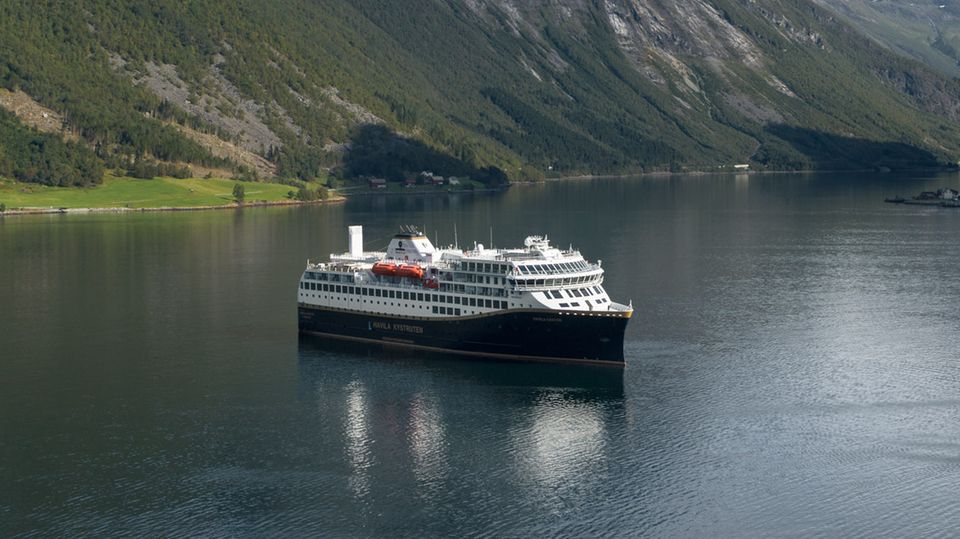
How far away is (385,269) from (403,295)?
9.41 feet

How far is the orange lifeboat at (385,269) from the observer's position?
353ft

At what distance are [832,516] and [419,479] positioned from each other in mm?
24279

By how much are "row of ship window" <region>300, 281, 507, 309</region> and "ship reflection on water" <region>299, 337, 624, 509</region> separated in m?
4.73

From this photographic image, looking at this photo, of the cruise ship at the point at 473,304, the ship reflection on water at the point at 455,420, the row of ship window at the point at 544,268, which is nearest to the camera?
the ship reflection on water at the point at 455,420

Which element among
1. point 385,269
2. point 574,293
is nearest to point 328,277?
point 385,269

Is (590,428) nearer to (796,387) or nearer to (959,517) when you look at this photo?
(796,387)

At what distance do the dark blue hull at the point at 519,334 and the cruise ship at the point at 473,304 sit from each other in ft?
0.27

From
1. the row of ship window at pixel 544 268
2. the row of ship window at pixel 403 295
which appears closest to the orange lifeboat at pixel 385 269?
the row of ship window at pixel 403 295

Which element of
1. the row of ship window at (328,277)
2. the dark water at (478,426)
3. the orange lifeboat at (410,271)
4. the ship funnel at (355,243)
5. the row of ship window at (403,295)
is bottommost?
the dark water at (478,426)

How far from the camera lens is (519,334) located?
10112cm

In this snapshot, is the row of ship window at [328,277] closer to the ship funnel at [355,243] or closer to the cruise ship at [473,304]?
the cruise ship at [473,304]

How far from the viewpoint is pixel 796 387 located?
9494 centimetres

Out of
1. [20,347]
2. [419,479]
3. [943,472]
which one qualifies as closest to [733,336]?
[943,472]

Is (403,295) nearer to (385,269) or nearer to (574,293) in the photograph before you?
(385,269)
